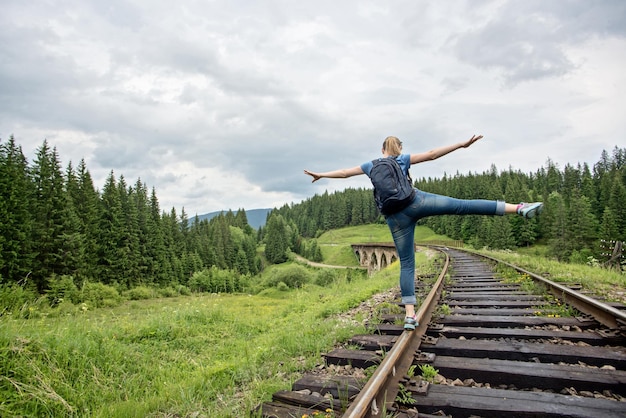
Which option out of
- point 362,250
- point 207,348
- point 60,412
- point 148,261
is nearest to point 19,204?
point 148,261

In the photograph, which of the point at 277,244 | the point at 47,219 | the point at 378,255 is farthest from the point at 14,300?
the point at 277,244

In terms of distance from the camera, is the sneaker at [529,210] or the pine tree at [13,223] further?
the pine tree at [13,223]

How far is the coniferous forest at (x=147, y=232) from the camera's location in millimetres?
30562

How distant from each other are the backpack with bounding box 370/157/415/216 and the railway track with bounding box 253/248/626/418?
1288 millimetres

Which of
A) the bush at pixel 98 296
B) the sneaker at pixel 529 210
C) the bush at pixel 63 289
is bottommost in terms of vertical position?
the bush at pixel 98 296

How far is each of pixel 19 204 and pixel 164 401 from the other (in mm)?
36409

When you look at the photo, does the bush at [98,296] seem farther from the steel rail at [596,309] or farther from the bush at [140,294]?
the steel rail at [596,309]

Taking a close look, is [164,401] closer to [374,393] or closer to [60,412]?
[60,412]

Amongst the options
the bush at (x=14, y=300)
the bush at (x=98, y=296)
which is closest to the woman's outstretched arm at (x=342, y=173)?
the bush at (x=14, y=300)

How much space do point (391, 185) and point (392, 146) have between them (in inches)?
24.7

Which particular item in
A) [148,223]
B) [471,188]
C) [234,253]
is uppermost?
[471,188]

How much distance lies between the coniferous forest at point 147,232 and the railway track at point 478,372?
5340mm

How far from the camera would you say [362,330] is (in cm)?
401

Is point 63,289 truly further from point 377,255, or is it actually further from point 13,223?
point 377,255
